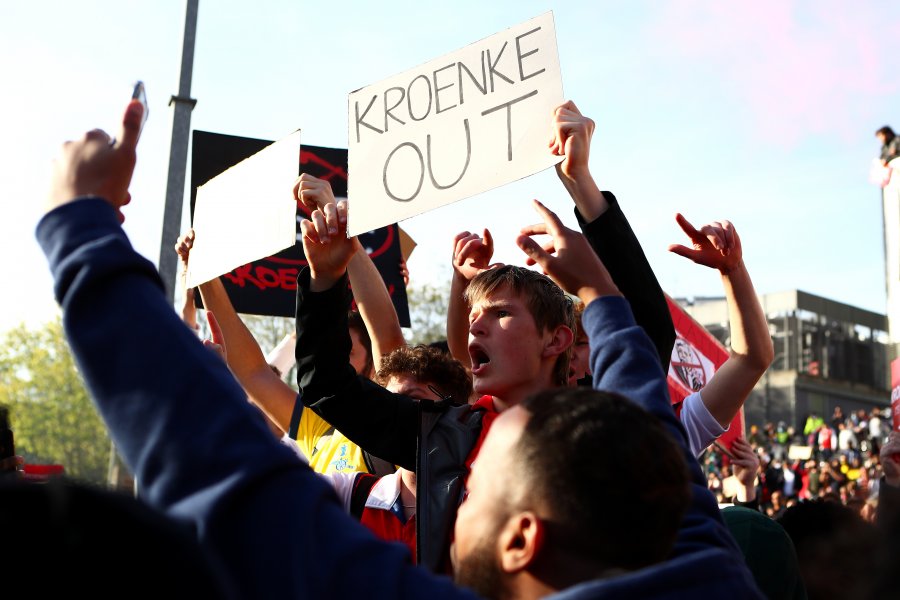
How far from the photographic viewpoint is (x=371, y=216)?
343 cm

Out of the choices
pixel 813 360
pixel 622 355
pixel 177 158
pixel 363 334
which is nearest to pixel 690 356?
pixel 363 334

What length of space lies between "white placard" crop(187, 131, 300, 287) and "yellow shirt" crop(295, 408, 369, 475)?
0.69m

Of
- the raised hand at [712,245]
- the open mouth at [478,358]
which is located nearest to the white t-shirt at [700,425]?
the raised hand at [712,245]

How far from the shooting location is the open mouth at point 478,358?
2.95 meters

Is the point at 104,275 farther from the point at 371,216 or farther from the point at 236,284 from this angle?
the point at 236,284

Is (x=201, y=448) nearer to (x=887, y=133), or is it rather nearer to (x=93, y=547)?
(x=93, y=547)

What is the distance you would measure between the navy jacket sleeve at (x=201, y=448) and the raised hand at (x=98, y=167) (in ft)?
0.32

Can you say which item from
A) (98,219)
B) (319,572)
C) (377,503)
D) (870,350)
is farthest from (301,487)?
(870,350)

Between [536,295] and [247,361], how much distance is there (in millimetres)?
1586

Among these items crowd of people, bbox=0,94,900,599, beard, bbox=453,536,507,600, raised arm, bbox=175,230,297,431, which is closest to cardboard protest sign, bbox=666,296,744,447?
raised arm, bbox=175,230,297,431

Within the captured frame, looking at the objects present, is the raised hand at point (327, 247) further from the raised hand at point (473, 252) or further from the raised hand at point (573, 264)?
the raised hand at point (573, 264)

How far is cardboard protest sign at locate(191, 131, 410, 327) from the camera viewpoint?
5523mm

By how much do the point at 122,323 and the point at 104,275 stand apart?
0.21 ft

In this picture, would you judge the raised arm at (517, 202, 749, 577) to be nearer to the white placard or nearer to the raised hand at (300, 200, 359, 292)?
the raised hand at (300, 200, 359, 292)
